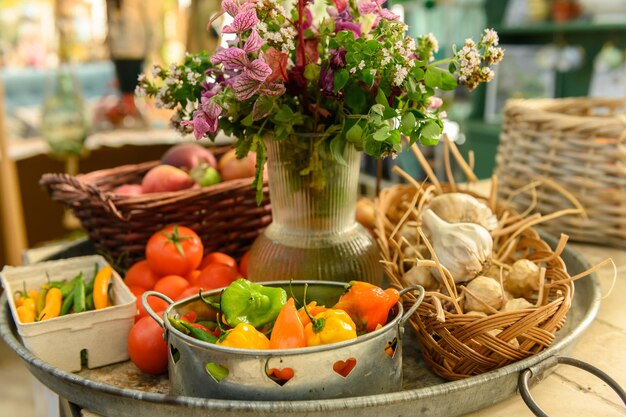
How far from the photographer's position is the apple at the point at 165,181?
3.92 feet

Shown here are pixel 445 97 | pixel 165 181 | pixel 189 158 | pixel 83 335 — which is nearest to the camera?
pixel 83 335

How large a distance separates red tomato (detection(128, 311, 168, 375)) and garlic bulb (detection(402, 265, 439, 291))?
13.2 inches

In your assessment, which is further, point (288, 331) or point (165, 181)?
point (165, 181)

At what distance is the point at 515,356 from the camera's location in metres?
0.78

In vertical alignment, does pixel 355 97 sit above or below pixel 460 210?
above

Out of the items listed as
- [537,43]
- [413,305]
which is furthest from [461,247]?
[537,43]

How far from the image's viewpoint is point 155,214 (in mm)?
1085

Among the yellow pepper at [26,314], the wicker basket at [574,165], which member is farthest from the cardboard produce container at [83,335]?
the wicker basket at [574,165]

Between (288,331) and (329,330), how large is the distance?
4 centimetres

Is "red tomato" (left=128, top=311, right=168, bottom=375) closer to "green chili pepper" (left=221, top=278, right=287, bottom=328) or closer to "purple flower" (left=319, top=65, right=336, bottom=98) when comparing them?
"green chili pepper" (left=221, top=278, right=287, bottom=328)

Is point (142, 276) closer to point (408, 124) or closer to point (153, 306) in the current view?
point (153, 306)

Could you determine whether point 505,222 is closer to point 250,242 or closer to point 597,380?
point 597,380

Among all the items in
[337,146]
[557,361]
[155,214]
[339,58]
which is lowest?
[557,361]

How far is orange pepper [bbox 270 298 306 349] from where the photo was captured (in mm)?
690
